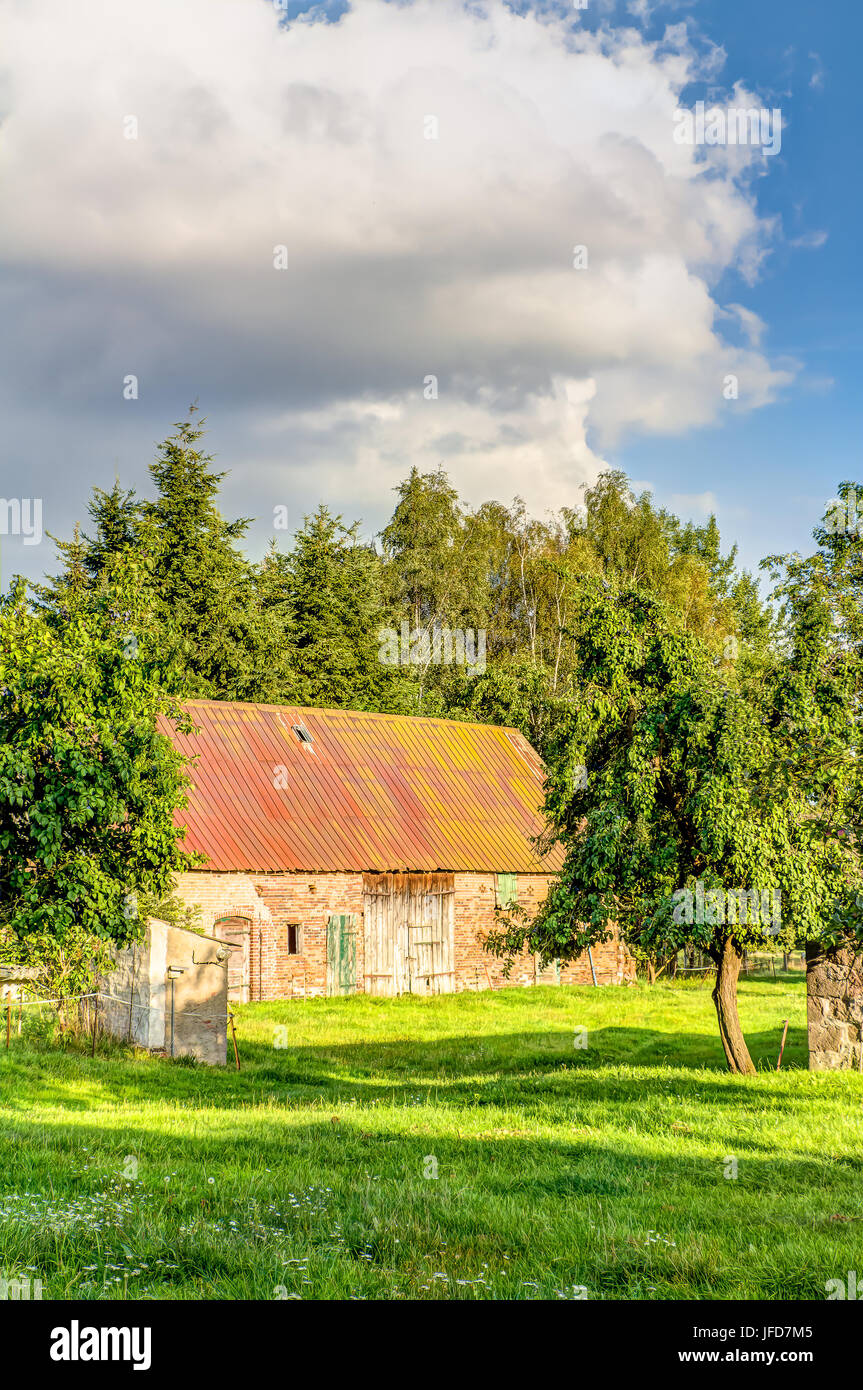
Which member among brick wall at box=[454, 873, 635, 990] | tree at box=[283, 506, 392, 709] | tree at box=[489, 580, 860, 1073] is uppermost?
tree at box=[283, 506, 392, 709]

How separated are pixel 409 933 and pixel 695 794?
19020 millimetres

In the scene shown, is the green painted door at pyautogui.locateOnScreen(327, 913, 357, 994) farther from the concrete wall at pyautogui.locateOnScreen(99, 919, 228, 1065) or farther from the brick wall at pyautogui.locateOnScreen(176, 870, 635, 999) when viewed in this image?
the concrete wall at pyautogui.locateOnScreen(99, 919, 228, 1065)

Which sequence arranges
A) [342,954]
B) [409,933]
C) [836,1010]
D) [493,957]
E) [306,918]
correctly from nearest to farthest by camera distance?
[836,1010]
[306,918]
[342,954]
[409,933]
[493,957]

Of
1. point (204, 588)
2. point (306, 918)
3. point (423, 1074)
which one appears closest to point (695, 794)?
point (423, 1074)

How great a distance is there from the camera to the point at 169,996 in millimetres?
19391

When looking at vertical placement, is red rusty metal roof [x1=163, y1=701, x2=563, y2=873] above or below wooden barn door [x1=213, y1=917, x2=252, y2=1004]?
above

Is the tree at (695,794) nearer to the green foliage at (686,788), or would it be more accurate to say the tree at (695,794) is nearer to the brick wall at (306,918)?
the green foliage at (686,788)

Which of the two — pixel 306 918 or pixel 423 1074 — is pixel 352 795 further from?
pixel 423 1074

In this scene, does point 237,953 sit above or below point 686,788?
below

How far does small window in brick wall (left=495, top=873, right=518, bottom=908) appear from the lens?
3459cm

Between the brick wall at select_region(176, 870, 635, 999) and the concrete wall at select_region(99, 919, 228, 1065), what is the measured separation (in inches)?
338

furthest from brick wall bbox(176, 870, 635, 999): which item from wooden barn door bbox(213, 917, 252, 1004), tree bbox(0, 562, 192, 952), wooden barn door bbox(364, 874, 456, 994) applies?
tree bbox(0, 562, 192, 952)

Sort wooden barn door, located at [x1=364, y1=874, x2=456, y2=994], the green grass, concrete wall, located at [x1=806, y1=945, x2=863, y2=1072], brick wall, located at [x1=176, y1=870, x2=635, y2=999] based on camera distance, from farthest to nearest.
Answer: wooden barn door, located at [x1=364, y1=874, x2=456, y2=994]
brick wall, located at [x1=176, y1=870, x2=635, y2=999]
concrete wall, located at [x1=806, y1=945, x2=863, y2=1072]
the green grass
